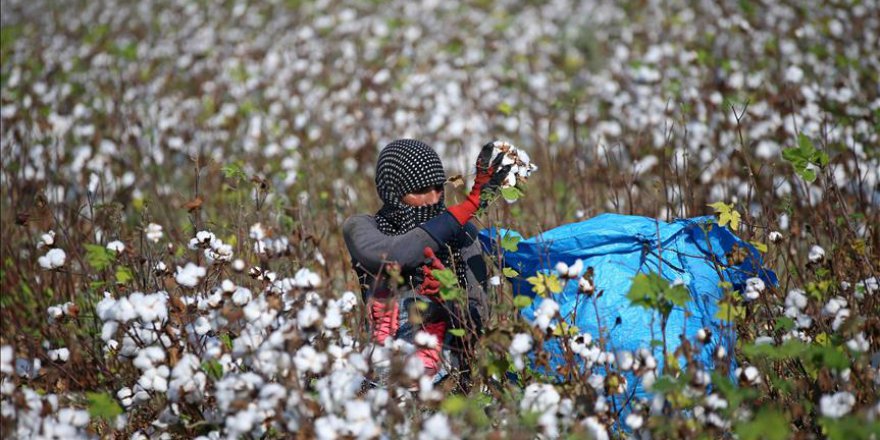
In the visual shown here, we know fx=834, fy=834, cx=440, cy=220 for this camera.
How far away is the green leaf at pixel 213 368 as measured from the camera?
2506 millimetres

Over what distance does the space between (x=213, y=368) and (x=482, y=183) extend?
1113 mm

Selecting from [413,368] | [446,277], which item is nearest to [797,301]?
[446,277]

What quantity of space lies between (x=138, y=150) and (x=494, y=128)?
2560mm

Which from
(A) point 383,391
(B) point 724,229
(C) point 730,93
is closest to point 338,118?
(C) point 730,93

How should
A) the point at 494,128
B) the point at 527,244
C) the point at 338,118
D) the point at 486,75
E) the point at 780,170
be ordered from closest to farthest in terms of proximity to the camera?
1. the point at 527,244
2. the point at 780,170
3. the point at 494,128
4. the point at 338,118
5. the point at 486,75

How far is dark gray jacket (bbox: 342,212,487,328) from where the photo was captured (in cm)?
291

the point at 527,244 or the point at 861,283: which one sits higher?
the point at 527,244

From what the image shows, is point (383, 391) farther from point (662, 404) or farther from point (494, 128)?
point (494, 128)

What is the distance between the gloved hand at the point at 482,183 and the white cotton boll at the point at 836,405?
1.22m

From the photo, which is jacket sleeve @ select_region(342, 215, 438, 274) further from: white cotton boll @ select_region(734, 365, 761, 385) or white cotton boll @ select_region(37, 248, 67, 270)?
white cotton boll @ select_region(734, 365, 761, 385)

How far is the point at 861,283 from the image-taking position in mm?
2984

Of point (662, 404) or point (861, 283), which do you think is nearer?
point (662, 404)

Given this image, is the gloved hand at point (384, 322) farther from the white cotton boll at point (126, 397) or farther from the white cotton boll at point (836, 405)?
the white cotton boll at point (836, 405)

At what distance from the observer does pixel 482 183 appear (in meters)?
2.97
